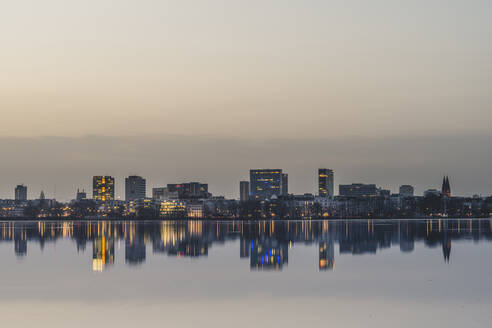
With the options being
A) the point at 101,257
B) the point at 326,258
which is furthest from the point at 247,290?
the point at 101,257

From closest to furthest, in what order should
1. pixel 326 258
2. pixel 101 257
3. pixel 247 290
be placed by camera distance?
pixel 247 290 → pixel 326 258 → pixel 101 257

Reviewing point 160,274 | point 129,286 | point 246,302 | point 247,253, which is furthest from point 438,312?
point 247,253

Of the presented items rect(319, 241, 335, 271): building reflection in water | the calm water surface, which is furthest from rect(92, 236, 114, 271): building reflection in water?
rect(319, 241, 335, 271): building reflection in water

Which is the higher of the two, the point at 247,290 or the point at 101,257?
the point at 247,290

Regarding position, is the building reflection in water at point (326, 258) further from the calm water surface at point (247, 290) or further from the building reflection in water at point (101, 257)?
the building reflection in water at point (101, 257)

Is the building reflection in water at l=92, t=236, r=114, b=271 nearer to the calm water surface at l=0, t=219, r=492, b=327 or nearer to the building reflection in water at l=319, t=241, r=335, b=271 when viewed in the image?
the calm water surface at l=0, t=219, r=492, b=327

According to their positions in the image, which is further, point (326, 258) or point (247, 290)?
point (326, 258)

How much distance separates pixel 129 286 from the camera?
25500 millimetres

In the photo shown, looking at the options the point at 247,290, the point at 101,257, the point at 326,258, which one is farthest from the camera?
the point at 101,257

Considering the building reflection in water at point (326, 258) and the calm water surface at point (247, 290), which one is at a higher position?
the calm water surface at point (247, 290)

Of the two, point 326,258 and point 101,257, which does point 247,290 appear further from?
point 101,257

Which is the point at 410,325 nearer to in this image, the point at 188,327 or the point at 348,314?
the point at 348,314

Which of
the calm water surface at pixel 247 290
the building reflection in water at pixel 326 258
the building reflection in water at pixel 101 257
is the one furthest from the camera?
the building reflection in water at pixel 101 257

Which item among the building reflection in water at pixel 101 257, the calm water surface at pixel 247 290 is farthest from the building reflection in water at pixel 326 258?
the building reflection in water at pixel 101 257
